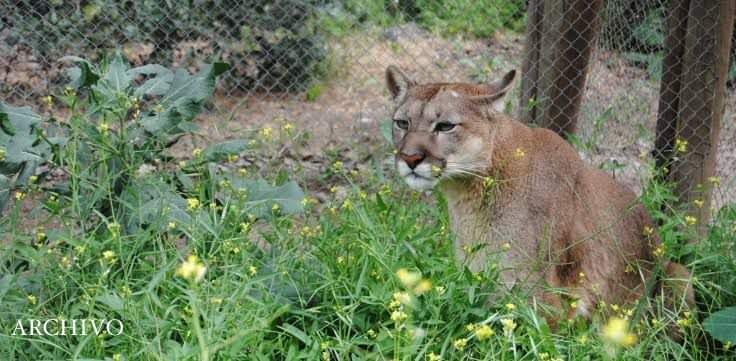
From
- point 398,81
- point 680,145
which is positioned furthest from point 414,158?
point 680,145

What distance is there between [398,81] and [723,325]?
1.98 metres

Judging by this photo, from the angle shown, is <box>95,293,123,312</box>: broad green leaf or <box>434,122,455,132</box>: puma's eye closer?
<box>95,293,123,312</box>: broad green leaf

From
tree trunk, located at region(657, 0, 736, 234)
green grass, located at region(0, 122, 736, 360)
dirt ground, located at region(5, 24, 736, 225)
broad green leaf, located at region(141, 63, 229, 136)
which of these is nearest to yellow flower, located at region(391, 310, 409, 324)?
green grass, located at region(0, 122, 736, 360)

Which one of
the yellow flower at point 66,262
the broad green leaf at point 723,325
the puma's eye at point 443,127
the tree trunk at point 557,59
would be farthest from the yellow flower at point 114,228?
the tree trunk at point 557,59

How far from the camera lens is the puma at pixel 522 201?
195 inches

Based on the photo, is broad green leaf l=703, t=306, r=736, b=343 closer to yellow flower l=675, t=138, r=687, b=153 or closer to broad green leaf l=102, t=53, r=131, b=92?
yellow flower l=675, t=138, r=687, b=153

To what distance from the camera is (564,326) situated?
457cm

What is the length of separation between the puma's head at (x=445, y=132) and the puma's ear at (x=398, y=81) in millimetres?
229

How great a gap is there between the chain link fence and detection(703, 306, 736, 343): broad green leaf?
73.6 inches

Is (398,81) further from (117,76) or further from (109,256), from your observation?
(109,256)

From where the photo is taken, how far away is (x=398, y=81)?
5.45 m

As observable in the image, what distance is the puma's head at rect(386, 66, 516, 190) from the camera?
4.99 meters

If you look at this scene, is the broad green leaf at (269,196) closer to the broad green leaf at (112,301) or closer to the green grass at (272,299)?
the green grass at (272,299)

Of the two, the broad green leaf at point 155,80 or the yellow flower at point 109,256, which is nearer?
the yellow flower at point 109,256
